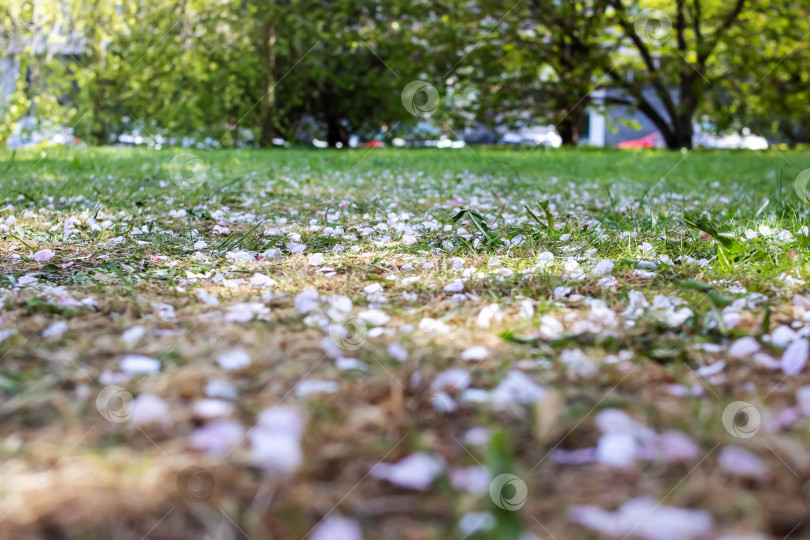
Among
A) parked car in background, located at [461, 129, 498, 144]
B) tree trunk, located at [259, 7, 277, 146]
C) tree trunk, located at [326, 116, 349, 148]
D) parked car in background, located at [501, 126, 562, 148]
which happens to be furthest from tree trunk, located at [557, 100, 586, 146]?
tree trunk, located at [259, 7, 277, 146]

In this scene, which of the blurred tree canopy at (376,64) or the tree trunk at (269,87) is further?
the tree trunk at (269,87)

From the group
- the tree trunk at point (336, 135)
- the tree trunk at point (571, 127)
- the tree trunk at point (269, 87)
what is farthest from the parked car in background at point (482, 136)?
the tree trunk at point (269, 87)

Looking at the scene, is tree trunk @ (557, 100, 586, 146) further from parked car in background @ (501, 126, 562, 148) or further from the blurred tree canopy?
parked car in background @ (501, 126, 562, 148)

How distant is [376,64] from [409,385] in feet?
44.5

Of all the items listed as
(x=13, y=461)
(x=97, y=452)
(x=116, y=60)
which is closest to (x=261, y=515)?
(x=97, y=452)

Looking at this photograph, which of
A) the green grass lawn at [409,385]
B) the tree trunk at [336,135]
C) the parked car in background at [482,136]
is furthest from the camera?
the parked car in background at [482,136]

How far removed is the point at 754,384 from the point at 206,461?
1.13m

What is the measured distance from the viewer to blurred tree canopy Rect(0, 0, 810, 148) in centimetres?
1151

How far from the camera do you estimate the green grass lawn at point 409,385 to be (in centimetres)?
102

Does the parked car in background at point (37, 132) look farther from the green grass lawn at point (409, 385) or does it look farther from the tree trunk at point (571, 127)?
the tree trunk at point (571, 127)

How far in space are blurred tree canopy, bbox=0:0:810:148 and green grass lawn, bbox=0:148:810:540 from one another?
9.69 metres

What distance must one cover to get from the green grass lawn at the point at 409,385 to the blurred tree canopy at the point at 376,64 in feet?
31.8

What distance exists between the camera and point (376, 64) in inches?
559

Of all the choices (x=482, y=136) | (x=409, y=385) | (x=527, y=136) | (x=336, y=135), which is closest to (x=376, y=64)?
(x=336, y=135)
